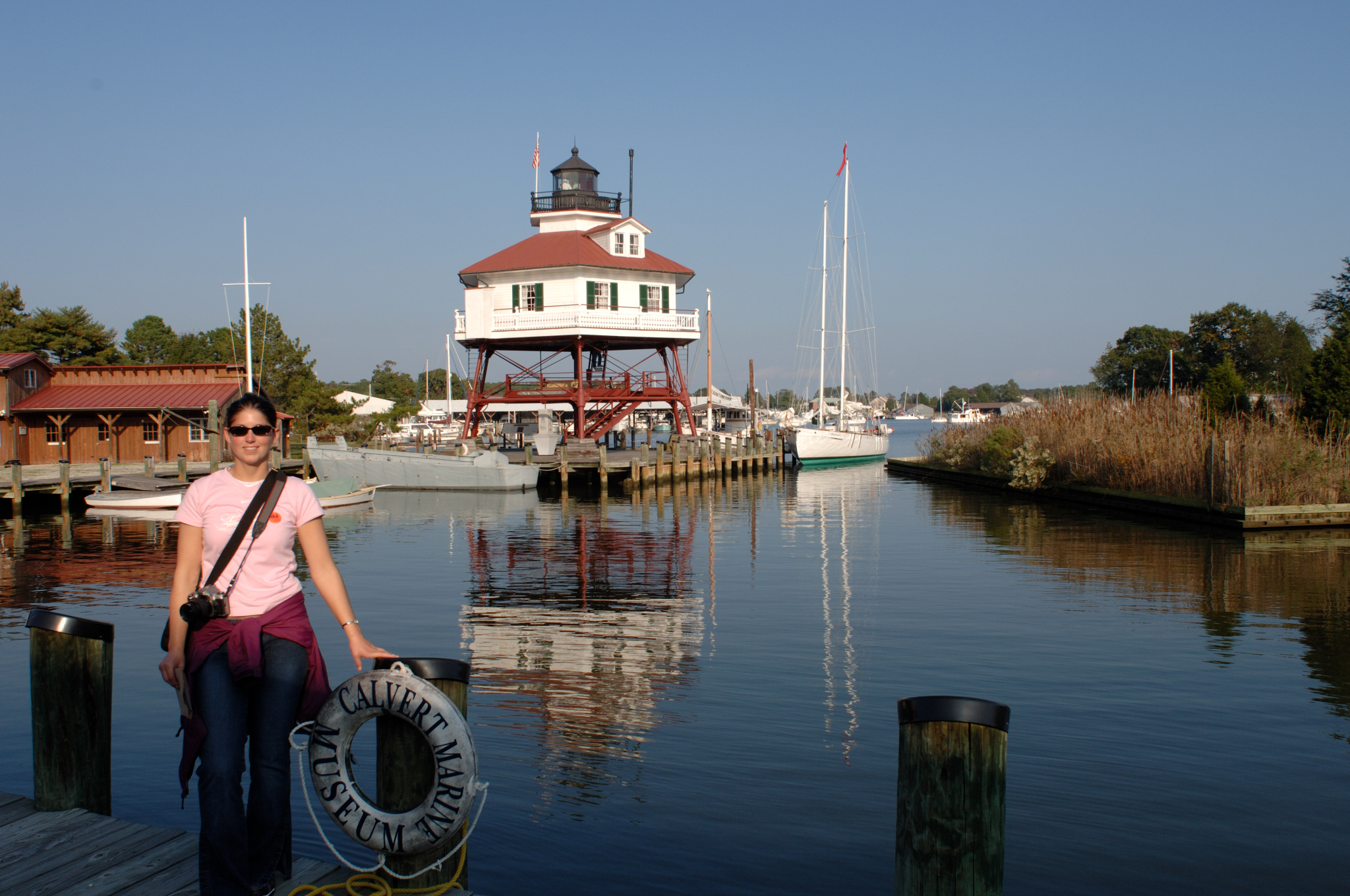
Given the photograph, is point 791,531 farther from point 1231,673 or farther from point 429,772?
point 429,772

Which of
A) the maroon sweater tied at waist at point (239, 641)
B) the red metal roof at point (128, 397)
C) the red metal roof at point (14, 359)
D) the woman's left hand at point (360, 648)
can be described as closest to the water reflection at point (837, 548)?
the woman's left hand at point (360, 648)

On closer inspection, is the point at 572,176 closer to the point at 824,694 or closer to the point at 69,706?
the point at 824,694

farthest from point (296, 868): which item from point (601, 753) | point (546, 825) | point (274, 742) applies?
point (601, 753)

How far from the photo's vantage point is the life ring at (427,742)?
4.06 meters

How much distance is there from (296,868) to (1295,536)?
72.7 feet

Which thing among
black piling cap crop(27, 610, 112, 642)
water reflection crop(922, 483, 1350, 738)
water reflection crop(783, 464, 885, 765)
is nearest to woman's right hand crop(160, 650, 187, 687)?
black piling cap crop(27, 610, 112, 642)

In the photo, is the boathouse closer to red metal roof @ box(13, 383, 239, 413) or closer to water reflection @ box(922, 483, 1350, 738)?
red metal roof @ box(13, 383, 239, 413)

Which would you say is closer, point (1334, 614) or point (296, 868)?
point (296, 868)

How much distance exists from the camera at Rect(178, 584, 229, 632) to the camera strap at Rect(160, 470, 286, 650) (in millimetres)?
41

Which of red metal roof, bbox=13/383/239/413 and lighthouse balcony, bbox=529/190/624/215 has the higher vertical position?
lighthouse balcony, bbox=529/190/624/215

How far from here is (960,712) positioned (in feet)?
12.2

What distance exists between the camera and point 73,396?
40719mm

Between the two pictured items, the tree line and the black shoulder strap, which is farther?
the tree line

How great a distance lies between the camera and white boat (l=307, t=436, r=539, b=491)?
36.8m
